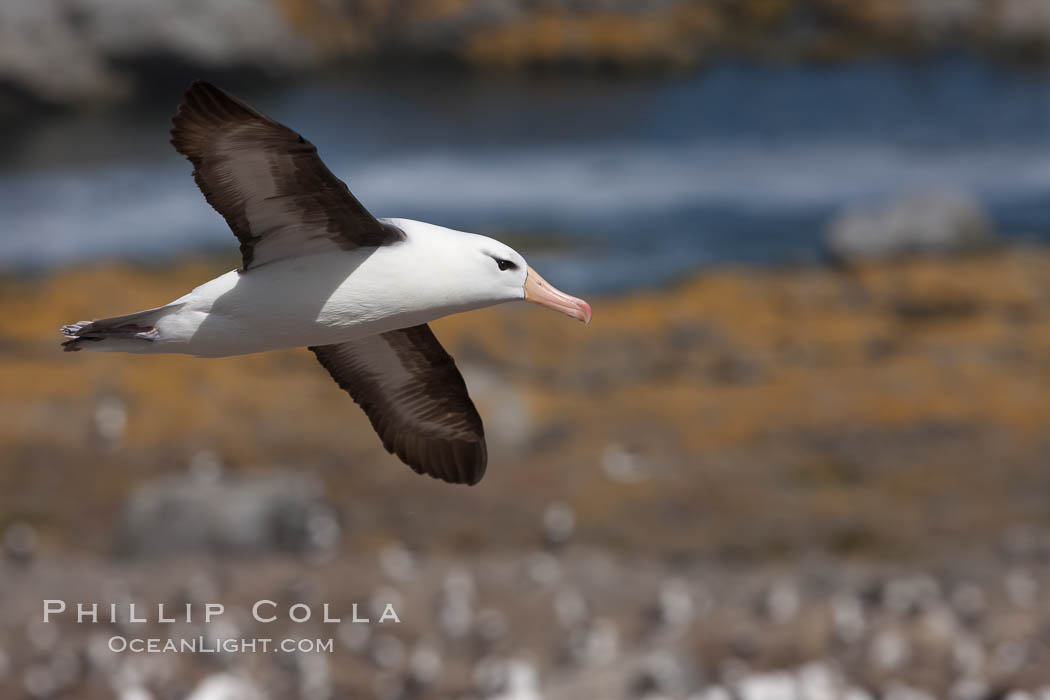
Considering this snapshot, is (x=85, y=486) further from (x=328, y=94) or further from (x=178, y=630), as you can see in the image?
(x=328, y=94)

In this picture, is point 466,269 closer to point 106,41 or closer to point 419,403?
point 419,403

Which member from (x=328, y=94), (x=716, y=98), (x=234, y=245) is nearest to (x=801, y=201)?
(x=716, y=98)

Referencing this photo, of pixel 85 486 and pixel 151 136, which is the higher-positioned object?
pixel 151 136

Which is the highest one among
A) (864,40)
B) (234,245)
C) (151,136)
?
(864,40)

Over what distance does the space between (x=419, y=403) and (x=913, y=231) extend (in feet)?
54.2

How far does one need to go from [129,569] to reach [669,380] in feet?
23.9

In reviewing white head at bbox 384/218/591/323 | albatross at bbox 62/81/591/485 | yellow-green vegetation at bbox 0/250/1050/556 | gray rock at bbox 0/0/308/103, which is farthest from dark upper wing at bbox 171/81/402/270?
gray rock at bbox 0/0/308/103

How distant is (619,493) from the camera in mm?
15742

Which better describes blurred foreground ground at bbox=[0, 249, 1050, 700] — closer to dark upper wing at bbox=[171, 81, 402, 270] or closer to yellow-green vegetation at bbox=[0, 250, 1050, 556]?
yellow-green vegetation at bbox=[0, 250, 1050, 556]

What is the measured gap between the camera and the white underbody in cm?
392

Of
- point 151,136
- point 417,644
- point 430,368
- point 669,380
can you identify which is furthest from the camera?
point 151,136

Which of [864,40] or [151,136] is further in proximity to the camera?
[864,40]

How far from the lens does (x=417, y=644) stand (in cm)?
1266

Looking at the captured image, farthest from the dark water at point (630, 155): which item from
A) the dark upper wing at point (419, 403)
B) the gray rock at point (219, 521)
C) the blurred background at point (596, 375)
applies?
the dark upper wing at point (419, 403)
